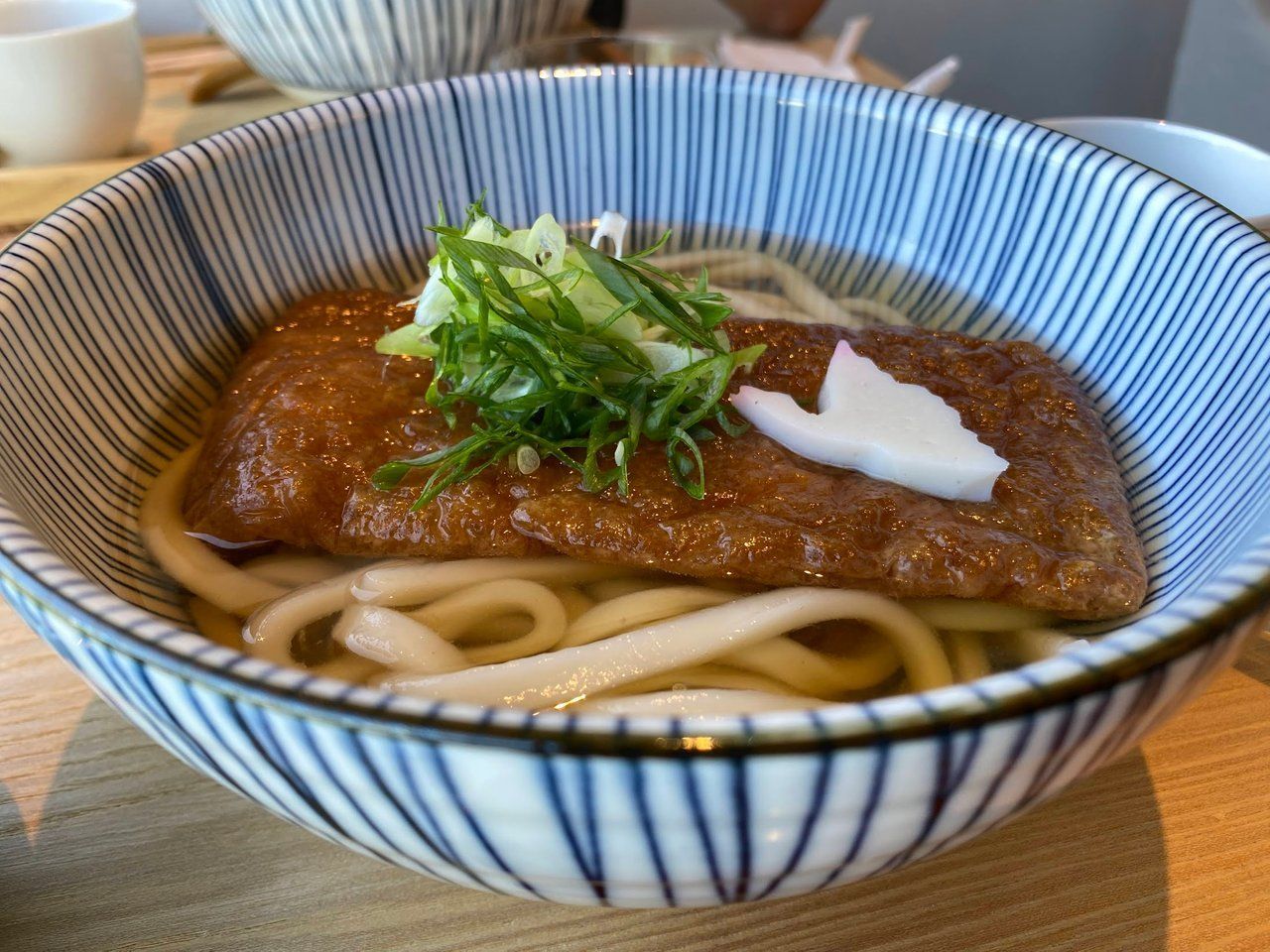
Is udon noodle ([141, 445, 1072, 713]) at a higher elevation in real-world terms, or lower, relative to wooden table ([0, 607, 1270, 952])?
higher

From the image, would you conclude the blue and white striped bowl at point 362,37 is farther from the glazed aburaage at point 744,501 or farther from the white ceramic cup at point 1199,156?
the white ceramic cup at point 1199,156

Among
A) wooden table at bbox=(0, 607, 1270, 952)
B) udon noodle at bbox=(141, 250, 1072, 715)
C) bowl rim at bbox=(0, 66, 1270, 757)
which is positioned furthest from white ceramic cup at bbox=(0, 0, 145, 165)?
bowl rim at bbox=(0, 66, 1270, 757)

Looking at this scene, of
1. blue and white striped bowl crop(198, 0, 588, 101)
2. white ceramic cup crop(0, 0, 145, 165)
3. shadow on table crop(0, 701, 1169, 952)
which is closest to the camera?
shadow on table crop(0, 701, 1169, 952)

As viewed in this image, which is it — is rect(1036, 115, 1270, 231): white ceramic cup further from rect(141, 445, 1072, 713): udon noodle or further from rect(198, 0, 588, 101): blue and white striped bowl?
rect(198, 0, 588, 101): blue and white striped bowl

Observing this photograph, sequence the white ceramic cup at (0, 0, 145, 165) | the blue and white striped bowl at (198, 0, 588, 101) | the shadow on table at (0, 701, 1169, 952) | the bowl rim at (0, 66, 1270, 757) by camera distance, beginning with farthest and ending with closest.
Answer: the blue and white striped bowl at (198, 0, 588, 101)
the white ceramic cup at (0, 0, 145, 165)
the shadow on table at (0, 701, 1169, 952)
the bowl rim at (0, 66, 1270, 757)

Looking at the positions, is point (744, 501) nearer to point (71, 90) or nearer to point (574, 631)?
point (574, 631)

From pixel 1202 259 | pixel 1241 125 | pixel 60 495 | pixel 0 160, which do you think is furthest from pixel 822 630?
pixel 1241 125

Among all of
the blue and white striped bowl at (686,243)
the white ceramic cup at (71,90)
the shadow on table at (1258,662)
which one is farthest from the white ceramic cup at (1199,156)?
the white ceramic cup at (71,90)

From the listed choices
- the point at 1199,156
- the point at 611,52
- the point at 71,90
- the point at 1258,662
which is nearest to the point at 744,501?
the point at 1258,662
